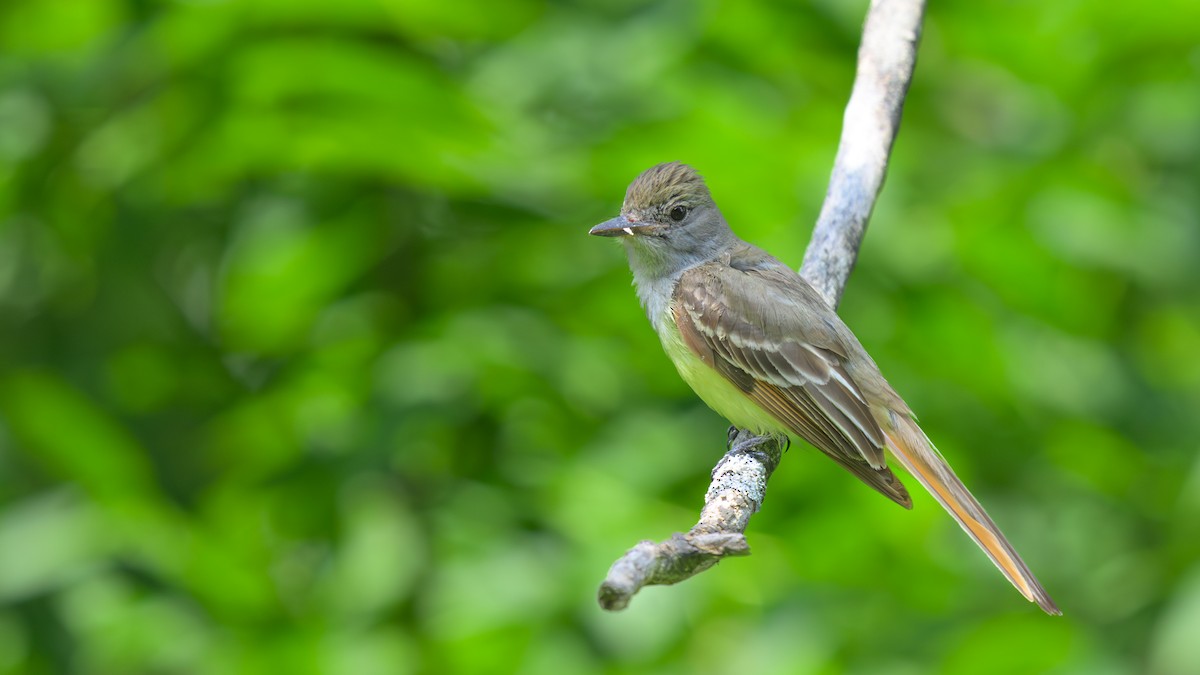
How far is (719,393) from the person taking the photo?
15.5 ft

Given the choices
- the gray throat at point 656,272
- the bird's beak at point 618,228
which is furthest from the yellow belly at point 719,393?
the bird's beak at point 618,228

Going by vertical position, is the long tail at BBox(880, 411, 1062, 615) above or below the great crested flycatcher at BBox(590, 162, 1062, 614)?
below

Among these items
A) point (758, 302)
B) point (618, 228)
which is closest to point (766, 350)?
point (758, 302)

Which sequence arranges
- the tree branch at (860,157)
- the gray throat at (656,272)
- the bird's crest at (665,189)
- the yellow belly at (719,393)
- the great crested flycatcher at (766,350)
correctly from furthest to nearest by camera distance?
the bird's crest at (665,189)
the gray throat at (656,272)
the yellow belly at (719,393)
the great crested flycatcher at (766,350)
the tree branch at (860,157)

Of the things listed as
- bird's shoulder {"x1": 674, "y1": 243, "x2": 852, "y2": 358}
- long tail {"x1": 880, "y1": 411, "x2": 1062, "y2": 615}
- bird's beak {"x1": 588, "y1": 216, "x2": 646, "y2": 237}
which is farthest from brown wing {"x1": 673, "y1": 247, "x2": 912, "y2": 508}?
bird's beak {"x1": 588, "y1": 216, "x2": 646, "y2": 237}

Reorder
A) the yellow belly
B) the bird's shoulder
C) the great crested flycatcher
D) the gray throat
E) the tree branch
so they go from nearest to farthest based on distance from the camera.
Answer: the tree branch → the great crested flycatcher → the yellow belly → the bird's shoulder → the gray throat

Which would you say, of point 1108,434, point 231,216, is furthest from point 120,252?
point 1108,434

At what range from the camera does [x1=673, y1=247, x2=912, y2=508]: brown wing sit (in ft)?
15.6

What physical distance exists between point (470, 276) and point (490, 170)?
0.43m

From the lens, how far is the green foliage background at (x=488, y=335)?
4.20 meters

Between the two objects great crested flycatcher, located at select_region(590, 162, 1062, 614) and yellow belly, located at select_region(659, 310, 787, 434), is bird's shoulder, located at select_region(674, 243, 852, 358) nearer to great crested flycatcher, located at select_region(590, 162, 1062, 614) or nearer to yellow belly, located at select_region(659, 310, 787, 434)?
great crested flycatcher, located at select_region(590, 162, 1062, 614)

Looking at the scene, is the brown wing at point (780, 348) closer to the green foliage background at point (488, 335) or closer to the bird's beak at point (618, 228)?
the green foliage background at point (488, 335)

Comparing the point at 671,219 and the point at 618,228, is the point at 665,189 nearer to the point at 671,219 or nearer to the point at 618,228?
the point at 671,219

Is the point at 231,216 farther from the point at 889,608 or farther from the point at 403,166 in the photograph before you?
the point at 889,608
